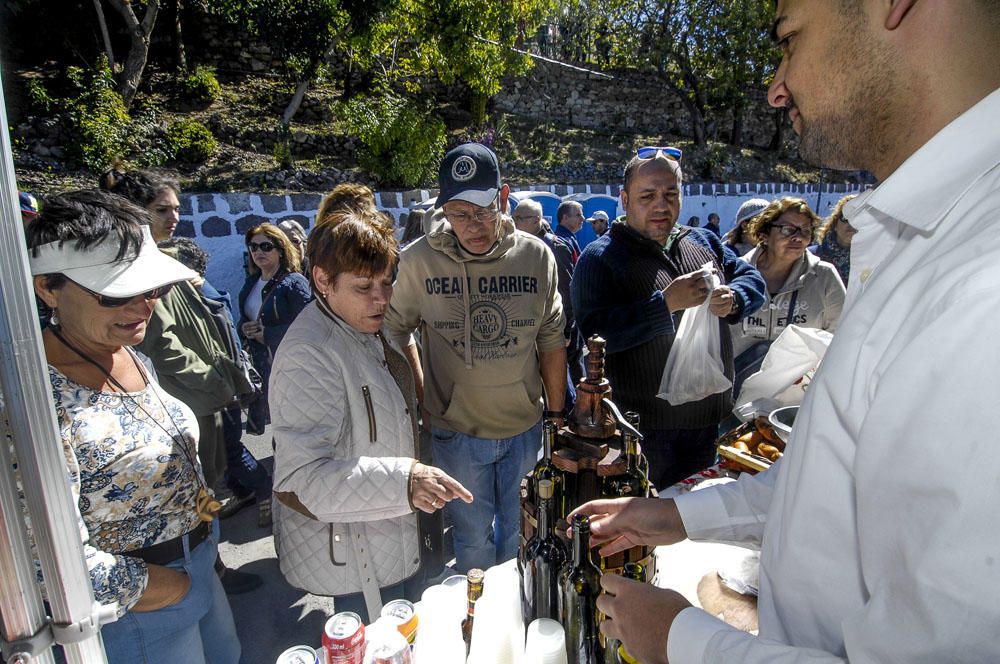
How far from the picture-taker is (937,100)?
29.2 inches

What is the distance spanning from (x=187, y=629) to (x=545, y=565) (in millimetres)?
1164

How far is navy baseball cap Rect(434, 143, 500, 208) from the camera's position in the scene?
2404mm

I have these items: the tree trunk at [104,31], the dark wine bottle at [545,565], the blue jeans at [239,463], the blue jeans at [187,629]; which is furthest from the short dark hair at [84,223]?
the tree trunk at [104,31]

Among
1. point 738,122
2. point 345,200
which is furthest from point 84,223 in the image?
point 738,122

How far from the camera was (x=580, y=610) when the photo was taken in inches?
48.1

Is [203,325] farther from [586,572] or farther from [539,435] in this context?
[586,572]

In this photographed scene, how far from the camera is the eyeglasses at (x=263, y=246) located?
3887 mm

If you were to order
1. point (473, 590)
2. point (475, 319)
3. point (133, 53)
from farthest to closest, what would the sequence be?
1. point (133, 53)
2. point (475, 319)
3. point (473, 590)

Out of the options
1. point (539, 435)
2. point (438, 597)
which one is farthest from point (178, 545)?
point (539, 435)

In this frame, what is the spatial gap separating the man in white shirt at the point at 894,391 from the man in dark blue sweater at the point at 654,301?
1.41 meters

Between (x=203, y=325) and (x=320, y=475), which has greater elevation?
(x=203, y=325)

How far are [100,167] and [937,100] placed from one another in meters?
12.6

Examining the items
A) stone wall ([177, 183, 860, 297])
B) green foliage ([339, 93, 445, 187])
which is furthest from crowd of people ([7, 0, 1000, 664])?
green foliage ([339, 93, 445, 187])

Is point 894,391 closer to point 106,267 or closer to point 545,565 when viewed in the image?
point 545,565
